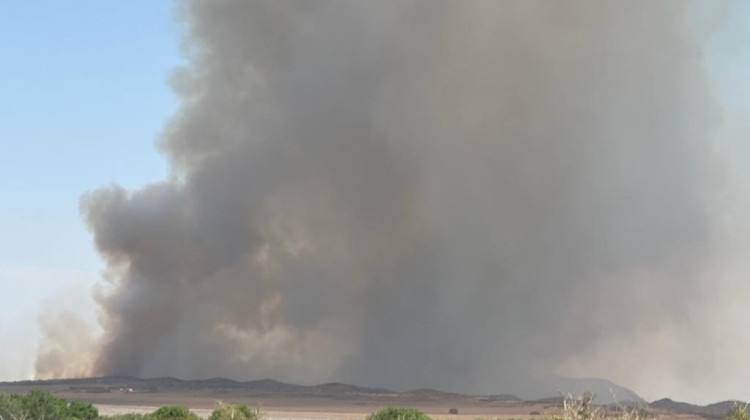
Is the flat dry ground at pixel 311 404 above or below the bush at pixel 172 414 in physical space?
above

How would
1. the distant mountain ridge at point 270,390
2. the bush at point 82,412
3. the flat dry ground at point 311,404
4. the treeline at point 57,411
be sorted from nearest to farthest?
1. the treeline at point 57,411
2. the bush at point 82,412
3. the flat dry ground at point 311,404
4. the distant mountain ridge at point 270,390

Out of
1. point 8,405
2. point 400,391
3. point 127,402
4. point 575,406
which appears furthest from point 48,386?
point 575,406

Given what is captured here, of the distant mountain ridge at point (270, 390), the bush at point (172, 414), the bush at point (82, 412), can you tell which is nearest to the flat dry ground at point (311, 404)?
the distant mountain ridge at point (270, 390)

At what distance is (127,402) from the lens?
56.0m

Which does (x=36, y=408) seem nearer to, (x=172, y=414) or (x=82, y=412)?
(x=82, y=412)

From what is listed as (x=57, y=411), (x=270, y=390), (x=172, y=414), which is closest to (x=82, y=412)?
(x=172, y=414)

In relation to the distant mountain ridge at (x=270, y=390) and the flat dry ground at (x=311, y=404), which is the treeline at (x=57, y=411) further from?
the distant mountain ridge at (x=270, y=390)

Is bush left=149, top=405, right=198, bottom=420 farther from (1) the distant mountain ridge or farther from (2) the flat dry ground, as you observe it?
(1) the distant mountain ridge

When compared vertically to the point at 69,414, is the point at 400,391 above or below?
above

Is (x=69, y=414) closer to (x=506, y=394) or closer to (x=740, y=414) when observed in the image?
(x=740, y=414)

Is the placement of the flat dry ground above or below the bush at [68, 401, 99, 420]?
above

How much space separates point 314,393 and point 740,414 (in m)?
46.0

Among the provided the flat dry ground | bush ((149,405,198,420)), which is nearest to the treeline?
bush ((149,405,198,420))

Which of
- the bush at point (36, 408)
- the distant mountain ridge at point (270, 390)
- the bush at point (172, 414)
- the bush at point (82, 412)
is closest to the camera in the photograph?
the bush at point (36, 408)
